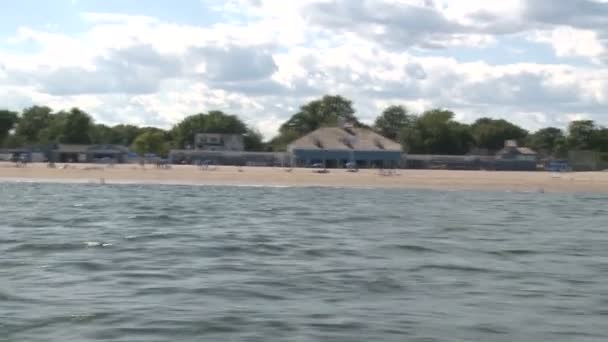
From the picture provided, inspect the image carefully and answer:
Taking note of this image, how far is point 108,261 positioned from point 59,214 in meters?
12.1

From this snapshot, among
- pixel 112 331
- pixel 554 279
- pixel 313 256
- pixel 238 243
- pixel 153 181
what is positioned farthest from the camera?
pixel 153 181

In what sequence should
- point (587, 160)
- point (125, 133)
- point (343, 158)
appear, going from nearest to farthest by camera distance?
point (343, 158) < point (587, 160) < point (125, 133)

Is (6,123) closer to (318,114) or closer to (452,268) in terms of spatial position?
(318,114)

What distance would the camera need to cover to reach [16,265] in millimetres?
16172

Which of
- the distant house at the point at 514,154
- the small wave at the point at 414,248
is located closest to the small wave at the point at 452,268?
the small wave at the point at 414,248

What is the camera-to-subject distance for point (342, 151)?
315 feet

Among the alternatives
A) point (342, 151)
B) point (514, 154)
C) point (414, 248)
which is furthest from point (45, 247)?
point (514, 154)

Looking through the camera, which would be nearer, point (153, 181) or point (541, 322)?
point (541, 322)

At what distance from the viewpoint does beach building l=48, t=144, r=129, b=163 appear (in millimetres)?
103688

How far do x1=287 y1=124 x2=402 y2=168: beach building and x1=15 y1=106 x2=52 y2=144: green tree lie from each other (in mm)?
52291

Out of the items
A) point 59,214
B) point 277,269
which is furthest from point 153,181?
point 277,269

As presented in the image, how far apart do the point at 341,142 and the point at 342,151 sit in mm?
1781

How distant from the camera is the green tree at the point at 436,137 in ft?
382

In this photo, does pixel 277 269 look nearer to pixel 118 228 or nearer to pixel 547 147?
pixel 118 228
